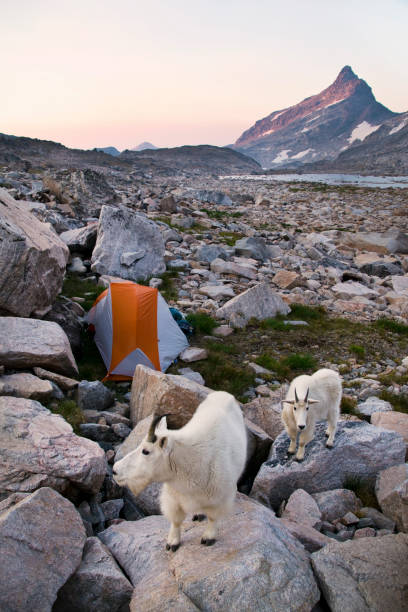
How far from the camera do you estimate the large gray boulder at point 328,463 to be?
604 cm

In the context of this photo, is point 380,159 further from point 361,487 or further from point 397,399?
point 361,487

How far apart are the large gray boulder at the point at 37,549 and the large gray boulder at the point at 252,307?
887 centimetres

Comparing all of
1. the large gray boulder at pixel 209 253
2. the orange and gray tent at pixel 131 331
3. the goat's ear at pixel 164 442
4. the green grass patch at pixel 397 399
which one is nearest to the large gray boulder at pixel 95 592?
the goat's ear at pixel 164 442

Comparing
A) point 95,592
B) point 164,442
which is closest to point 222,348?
point 164,442

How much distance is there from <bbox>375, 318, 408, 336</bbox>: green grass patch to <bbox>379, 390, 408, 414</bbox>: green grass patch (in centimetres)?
424

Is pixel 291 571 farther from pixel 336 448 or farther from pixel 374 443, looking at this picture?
pixel 374 443

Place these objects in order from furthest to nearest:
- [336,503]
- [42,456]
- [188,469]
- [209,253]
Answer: [209,253] → [336,503] → [42,456] → [188,469]

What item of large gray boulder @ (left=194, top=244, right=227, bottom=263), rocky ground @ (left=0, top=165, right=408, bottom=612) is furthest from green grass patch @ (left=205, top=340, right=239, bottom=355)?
large gray boulder @ (left=194, top=244, right=227, bottom=263)

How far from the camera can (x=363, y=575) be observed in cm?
404

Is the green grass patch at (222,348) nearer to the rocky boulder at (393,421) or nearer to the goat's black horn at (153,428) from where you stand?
the rocky boulder at (393,421)

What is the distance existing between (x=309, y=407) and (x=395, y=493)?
1614mm

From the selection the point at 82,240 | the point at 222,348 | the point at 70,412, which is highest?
the point at 82,240

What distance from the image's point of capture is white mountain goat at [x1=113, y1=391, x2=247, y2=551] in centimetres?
402

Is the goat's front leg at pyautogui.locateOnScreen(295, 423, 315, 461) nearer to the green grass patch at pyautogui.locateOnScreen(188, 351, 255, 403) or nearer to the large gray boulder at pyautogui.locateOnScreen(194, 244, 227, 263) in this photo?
the green grass patch at pyautogui.locateOnScreen(188, 351, 255, 403)
